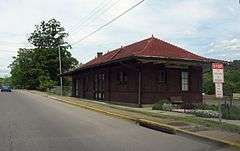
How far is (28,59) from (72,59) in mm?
11506

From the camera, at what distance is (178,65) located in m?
29.8

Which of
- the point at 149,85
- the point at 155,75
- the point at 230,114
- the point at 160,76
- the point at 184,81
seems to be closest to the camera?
the point at 230,114

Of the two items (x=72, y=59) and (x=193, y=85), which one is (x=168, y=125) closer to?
(x=193, y=85)

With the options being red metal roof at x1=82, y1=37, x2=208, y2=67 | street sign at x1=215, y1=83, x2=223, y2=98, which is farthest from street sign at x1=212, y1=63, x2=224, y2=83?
red metal roof at x1=82, y1=37, x2=208, y2=67

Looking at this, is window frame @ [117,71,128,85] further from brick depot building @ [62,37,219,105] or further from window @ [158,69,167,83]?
window @ [158,69,167,83]

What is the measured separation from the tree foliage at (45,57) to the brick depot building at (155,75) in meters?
54.7

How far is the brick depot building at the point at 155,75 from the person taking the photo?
28.9 meters

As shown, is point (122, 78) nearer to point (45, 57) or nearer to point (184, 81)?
point (184, 81)

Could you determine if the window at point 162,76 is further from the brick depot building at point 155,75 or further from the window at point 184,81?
the window at point 184,81

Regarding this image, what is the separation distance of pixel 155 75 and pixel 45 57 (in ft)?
206

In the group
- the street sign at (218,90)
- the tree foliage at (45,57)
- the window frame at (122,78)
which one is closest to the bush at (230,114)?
the street sign at (218,90)

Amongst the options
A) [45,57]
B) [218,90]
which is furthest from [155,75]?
[45,57]

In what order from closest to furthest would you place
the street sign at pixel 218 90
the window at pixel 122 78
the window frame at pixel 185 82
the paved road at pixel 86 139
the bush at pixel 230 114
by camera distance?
1. the paved road at pixel 86 139
2. the street sign at pixel 218 90
3. the bush at pixel 230 114
4. the window frame at pixel 185 82
5. the window at pixel 122 78

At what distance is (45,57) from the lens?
295 feet
